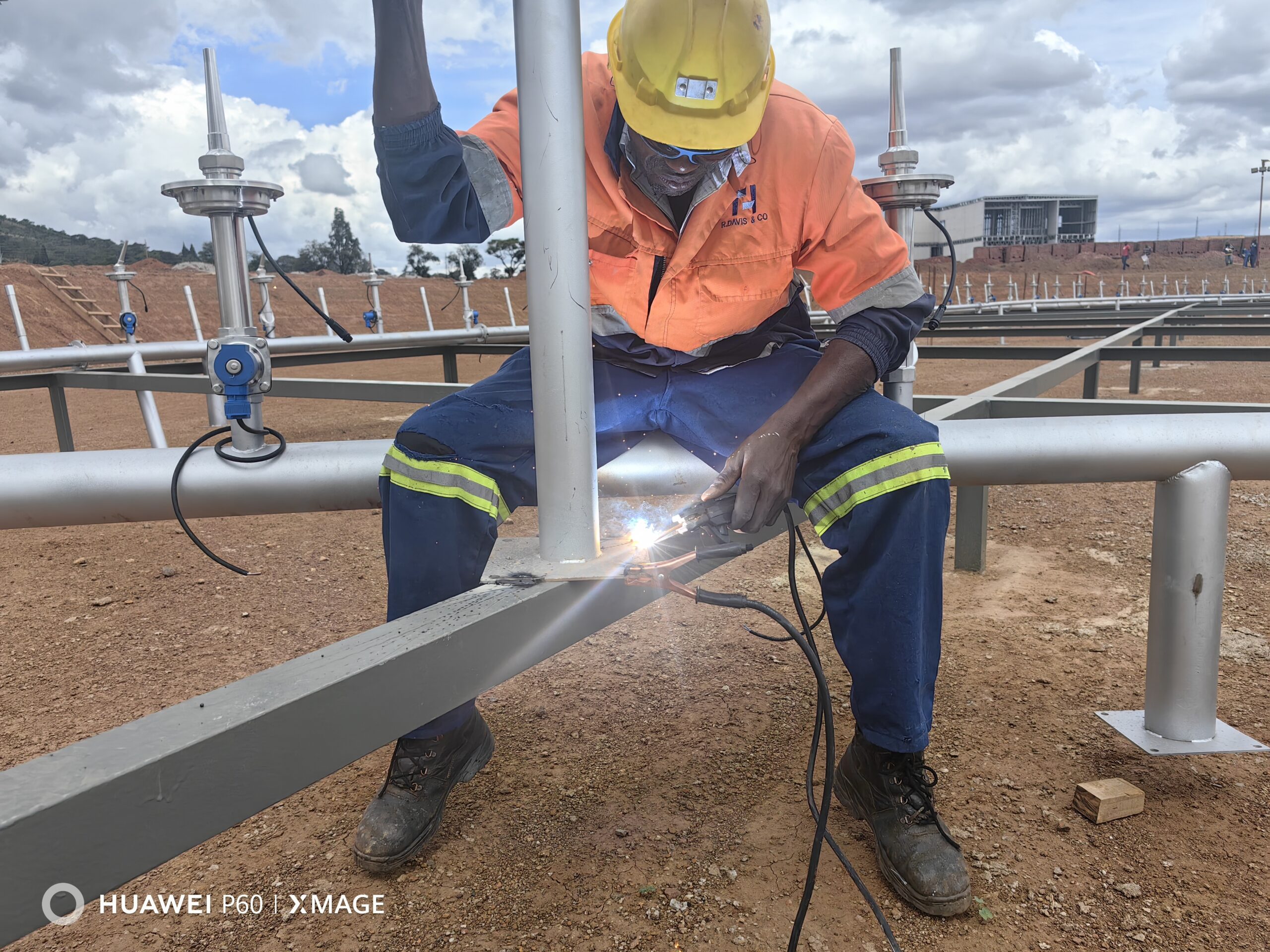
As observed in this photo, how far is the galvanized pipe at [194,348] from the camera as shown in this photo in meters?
4.25

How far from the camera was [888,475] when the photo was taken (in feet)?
4.54

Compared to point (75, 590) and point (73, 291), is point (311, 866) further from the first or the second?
point (73, 291)

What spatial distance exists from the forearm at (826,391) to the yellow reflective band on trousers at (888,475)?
11cm

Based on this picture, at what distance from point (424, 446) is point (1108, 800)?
4.49 ft

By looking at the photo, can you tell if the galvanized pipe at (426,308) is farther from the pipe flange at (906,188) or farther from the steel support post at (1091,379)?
the pipe flange at (906,188)

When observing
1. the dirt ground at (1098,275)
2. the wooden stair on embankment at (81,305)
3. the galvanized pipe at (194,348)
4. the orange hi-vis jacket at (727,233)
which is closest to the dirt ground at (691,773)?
the orange hi-vis jacket at (727,233)

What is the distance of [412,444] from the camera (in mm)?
1505

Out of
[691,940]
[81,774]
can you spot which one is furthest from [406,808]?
[81,774]

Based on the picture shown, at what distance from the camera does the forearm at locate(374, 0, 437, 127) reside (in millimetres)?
1330

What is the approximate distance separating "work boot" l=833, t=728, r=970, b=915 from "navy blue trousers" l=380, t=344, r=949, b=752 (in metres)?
0.07

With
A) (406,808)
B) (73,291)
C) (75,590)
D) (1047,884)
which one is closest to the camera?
(1047,884)

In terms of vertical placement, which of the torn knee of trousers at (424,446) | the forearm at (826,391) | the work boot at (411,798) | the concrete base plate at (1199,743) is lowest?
the concrete base plate at (1199,743)

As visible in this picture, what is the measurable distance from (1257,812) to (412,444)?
1656mm

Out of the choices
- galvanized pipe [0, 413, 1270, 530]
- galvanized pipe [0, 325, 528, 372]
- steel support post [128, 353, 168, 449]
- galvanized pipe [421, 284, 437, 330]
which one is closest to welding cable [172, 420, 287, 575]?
galvanized pipe [0, 413, 1270, 530]
